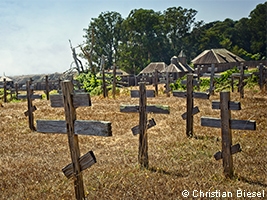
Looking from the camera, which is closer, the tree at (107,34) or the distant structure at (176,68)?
the distant structure at (176,68)

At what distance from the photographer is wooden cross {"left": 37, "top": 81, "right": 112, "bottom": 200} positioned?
5.01 meters

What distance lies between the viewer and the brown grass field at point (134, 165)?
5.72 m

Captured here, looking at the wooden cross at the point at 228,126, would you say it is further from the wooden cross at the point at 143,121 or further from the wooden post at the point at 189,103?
the wooden post at the point at 189,103

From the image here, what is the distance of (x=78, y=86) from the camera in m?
28.1

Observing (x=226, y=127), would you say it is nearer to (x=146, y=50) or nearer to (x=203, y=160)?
(x=203, y=160)

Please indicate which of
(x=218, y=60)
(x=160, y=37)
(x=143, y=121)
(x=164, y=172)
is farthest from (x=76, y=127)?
(x=160, y=37)

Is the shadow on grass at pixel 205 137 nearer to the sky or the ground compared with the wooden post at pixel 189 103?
nearer to the ground

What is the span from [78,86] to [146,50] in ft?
144

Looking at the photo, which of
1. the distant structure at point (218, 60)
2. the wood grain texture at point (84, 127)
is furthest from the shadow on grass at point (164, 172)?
the distant structure at point (218, 60)

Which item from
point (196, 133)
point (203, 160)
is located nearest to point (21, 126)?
point (196, 133)

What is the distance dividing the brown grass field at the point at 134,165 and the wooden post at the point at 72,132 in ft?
1.07

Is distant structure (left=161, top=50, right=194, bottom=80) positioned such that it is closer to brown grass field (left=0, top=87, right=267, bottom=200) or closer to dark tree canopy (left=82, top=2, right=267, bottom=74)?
dark tree canopy (left=82, top=2, right=267, bottom=74)

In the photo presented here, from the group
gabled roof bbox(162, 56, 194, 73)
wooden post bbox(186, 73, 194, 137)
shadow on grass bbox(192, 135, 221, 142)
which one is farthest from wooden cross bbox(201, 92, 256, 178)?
gabled roof bbox(162, 56, 194, 73)

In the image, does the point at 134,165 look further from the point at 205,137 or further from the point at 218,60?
the point at 218,60
